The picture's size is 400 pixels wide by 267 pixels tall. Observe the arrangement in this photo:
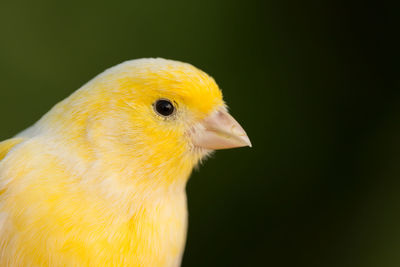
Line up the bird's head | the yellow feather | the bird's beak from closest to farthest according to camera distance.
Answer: the yellow feather < the bird's head < the bird's beak

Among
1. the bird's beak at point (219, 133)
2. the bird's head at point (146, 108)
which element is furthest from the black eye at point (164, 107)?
the bird's beak at point (219, 133)

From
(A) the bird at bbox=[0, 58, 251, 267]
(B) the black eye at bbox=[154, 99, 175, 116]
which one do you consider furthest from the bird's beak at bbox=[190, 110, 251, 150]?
(B) the black eye at bbox=[154, 99, 175, 116]

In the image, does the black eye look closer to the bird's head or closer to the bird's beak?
the bird's head

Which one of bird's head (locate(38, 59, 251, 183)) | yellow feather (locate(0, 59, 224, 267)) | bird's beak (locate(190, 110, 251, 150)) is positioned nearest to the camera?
yellow feather (locate(0, 59, 224, 267))

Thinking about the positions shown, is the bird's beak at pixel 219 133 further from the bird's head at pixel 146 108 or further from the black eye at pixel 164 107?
the black eye at pixel 164 107

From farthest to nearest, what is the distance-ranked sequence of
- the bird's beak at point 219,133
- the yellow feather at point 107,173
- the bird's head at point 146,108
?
1. the bird's beak at point 219,133
2. the bird's head at point 146,108
3. the yellow feather at point 107,173

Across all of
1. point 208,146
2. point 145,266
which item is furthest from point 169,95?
point 145,266

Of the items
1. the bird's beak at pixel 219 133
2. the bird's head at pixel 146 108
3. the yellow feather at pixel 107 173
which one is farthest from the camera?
the bird's beak at pixel 219 133

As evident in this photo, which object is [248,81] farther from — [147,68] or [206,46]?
[147,68]
